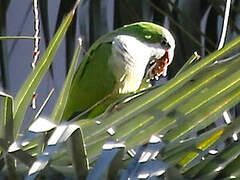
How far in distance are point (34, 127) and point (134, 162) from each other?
9cm

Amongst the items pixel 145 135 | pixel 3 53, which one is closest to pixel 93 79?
pixel 3 53

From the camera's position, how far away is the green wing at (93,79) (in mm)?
1141

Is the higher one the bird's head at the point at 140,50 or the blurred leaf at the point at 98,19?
the blurred leaf at the point at 98,19

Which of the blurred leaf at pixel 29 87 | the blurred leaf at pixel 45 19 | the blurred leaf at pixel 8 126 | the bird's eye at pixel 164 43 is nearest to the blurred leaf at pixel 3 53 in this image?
the blurred leaf at pixel 45 19

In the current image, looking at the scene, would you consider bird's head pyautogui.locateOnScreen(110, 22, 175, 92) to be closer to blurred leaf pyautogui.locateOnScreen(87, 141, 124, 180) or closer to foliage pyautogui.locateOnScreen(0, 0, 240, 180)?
foliage pyautogui.locateOnScreen(0, 0, 240, 180)

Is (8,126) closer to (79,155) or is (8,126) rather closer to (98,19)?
(79,155)

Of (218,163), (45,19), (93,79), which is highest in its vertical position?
(45,19)

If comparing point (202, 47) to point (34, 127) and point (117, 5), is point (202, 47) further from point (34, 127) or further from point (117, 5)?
point (34, 127)

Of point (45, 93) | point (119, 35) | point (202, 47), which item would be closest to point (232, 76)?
point (119, 35)

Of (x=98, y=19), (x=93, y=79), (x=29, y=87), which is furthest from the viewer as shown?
(x=98, y=19)

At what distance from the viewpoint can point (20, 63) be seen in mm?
1969

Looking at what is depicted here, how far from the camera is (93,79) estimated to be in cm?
120

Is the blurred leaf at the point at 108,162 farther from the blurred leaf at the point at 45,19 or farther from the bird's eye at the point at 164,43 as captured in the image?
the blurred leaf at the point at 45,19

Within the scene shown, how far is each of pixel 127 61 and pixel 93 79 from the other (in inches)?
2.9
